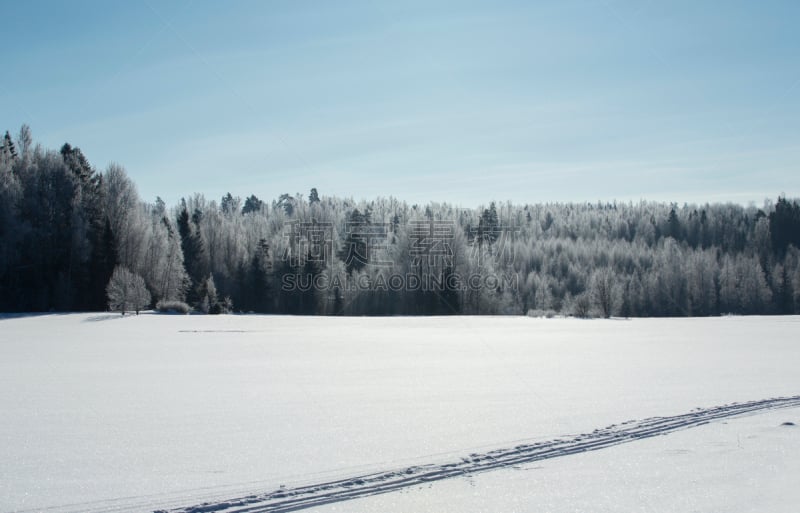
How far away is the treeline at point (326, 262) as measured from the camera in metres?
44.9

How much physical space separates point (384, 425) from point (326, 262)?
59.1m

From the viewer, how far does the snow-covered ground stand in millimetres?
5570

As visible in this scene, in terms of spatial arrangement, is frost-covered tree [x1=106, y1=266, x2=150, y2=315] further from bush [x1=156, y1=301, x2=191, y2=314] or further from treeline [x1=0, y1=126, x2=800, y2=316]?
treeline [x1=0, y1=126, x2=800, y2=316]

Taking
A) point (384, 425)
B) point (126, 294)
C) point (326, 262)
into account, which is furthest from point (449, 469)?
point (326, 262)

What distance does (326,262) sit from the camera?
66.7 meters

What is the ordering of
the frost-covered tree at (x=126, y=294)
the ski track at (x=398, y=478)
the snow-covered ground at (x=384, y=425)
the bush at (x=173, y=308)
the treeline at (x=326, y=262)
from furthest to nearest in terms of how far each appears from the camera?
the treeline at (x=326, y=262), the bush at (x=173, y=308), the frost-covered tree at (x=126, y=294), the snow-covered ground at (x=384, y=425), the ski track at (x=398, y=478)

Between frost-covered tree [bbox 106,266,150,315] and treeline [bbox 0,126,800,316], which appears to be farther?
treeline [bbox 0,126,800,316]

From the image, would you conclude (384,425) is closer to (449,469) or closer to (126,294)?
(449,469)

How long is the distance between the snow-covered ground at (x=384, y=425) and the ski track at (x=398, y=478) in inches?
2.8

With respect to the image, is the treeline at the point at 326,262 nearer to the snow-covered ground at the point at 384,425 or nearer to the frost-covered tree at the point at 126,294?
the frost-covered tree at the point at 126,294

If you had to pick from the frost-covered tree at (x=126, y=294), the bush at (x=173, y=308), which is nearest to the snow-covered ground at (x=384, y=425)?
the frost-covered tree at (x=126, y=294)

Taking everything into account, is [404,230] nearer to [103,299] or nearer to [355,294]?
[355,294]

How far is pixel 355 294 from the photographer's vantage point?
2478 inches

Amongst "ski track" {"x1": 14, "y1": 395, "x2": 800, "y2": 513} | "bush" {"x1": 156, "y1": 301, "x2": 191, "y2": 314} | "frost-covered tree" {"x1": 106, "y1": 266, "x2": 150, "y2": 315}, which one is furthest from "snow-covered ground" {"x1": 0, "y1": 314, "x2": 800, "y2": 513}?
"bush" {"x1": 156, "y1": 301, "x2": 191, "y2": 314}
